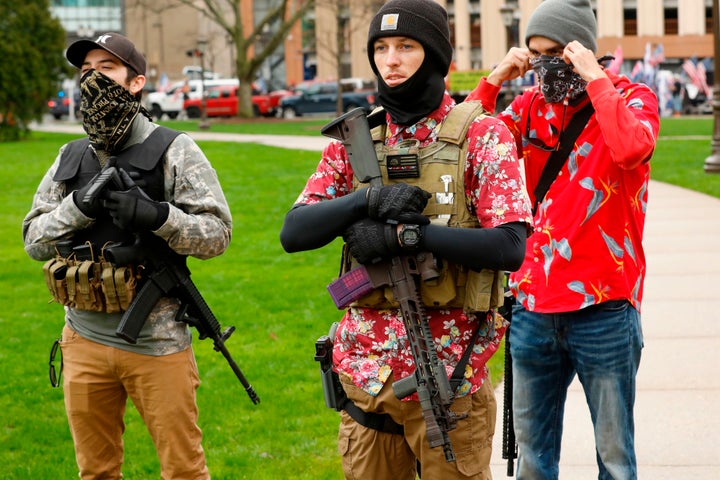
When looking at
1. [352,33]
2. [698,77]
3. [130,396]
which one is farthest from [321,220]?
[352,33]

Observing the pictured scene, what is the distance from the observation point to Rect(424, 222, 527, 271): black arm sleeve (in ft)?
9.87

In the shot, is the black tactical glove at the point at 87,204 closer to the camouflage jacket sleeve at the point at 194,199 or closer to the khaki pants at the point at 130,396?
the camouflage jacket sleeve at the point at 194,199

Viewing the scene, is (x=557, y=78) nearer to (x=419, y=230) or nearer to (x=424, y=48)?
(x=424, y=48)

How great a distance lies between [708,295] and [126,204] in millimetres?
6360

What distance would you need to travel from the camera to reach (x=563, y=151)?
12.0 ft

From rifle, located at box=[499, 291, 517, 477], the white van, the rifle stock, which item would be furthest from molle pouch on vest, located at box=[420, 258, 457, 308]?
the white van

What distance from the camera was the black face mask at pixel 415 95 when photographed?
10.4ft

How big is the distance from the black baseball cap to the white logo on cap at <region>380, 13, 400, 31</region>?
1.25 metres

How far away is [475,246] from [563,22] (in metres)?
1.04

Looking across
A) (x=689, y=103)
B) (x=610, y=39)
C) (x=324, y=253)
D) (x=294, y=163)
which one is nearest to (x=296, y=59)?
(x=610, y=39)

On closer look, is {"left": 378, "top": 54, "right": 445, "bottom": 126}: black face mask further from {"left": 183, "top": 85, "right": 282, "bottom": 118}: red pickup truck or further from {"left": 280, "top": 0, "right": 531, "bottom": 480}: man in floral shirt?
{"left": 183, "top": 85, "right": 282, "bottom": 118}: red pickup truck

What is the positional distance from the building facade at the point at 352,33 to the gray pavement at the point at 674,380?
1715 inches

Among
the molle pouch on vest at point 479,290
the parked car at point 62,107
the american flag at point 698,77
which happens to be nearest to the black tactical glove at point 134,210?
the molle pouch on vest at point 479,290

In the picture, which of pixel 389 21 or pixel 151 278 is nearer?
pixel 389 21
